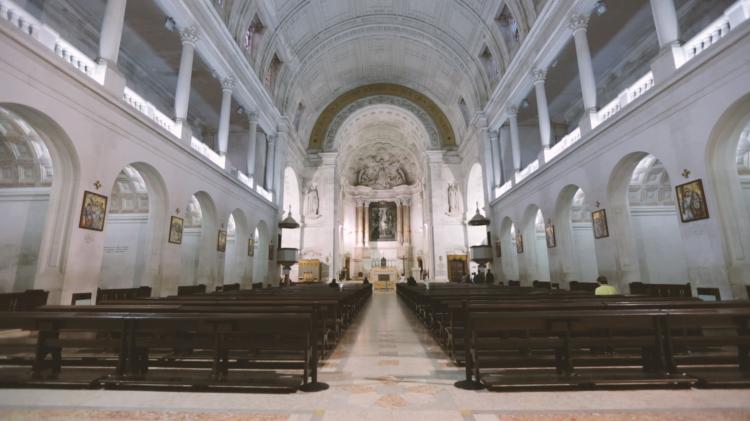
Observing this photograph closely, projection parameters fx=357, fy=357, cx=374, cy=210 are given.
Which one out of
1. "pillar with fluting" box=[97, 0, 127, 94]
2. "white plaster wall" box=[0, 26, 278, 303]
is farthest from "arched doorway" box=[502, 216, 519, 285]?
"pillar with fluting" box=[97, 0, 127, 94]

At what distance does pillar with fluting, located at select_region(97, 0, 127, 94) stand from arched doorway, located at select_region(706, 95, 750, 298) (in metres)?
11.6

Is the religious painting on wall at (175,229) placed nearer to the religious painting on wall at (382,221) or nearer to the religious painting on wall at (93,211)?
the religious painting on wall at (93,211)

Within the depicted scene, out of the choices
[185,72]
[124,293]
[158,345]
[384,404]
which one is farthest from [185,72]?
[384,404]

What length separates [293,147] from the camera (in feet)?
74.1

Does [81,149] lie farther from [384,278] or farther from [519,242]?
[384,278]

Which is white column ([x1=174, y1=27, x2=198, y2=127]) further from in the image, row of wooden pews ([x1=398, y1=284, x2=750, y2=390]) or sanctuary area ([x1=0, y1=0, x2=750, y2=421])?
row of wooden pews ([x1=398, y1=284, x2=750, y2=390])

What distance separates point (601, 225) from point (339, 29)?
16.3 meters

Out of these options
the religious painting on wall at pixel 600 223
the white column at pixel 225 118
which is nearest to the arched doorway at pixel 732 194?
the religious painting on wall at pixel 600 223

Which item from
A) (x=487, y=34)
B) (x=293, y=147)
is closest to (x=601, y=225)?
(x=487, y=34)

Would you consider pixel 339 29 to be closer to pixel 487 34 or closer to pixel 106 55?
pixel 487 34

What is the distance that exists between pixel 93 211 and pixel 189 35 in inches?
253

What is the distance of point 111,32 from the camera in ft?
25.4

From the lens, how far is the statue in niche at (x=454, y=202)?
2486cm

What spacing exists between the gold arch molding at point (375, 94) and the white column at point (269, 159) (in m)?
7.34
